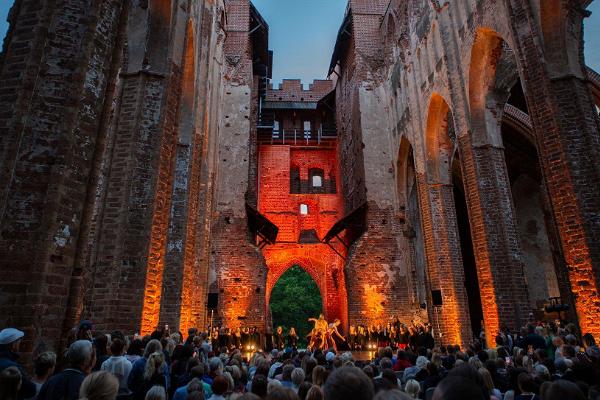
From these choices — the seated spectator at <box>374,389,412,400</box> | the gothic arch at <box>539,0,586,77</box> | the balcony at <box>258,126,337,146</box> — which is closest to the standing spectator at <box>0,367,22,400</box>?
the seated spectator at <box>374,389,412,400</box>

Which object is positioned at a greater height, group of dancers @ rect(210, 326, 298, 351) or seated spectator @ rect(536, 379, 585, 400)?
seated spectator @ rect(536, 379, 585, 400)

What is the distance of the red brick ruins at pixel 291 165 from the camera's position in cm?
513

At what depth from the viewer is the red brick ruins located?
5.13m

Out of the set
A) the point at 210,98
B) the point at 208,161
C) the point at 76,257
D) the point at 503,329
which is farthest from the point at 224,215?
the point at 76,257

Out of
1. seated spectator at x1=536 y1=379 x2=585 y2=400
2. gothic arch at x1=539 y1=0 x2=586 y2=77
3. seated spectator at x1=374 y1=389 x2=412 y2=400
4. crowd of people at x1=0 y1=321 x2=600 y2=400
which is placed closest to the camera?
seated spectator at x1=374 y1=389 x2=412 y2=400

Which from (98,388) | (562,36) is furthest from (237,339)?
(98,388)

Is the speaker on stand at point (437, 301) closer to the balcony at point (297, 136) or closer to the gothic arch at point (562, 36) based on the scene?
the gothic arch at point (562, 36)

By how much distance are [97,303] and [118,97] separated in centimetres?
433

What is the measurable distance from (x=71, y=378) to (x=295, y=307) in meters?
36.8

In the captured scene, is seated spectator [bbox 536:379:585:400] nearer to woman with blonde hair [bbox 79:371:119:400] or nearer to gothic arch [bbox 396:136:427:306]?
woman with blonde hair [bbox 79:371:119:400]

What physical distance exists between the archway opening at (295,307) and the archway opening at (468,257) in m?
17.2

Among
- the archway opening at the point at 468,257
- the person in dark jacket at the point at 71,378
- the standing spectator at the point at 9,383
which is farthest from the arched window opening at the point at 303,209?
the standing spectator at the point at 9,383

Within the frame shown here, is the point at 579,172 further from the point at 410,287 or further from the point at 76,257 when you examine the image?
the point at 410,287

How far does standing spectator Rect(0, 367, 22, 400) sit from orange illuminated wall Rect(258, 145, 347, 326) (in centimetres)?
2117
